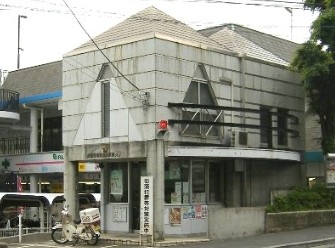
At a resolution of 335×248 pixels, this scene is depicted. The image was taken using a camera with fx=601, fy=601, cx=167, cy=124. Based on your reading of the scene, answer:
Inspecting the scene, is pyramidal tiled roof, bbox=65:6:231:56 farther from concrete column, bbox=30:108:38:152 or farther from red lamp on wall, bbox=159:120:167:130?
concrete column, bbox=30:108:38:152

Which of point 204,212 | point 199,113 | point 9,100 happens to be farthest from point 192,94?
point 9,100

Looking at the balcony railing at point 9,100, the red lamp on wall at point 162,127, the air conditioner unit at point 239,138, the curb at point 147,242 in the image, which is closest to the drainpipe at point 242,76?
the air conditioner unit at point 239,138

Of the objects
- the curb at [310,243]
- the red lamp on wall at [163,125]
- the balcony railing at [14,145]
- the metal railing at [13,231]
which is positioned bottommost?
the curb at [310,243]

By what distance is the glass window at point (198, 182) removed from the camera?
20.4 meters

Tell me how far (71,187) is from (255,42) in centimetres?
1035

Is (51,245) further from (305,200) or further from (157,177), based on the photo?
(305,200)

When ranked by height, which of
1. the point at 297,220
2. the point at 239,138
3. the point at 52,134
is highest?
the point at 52,134

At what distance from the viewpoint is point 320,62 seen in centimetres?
2342

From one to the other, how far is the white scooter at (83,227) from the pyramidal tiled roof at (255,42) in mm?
8432

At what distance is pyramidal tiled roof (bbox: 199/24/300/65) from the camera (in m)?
23.9

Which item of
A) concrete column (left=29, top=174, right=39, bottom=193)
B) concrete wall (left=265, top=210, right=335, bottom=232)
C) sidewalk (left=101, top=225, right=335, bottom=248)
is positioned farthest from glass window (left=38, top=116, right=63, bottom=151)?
concrete wall (left=265, top=210, right=335, bottom=232)

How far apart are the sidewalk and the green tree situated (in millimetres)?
6110

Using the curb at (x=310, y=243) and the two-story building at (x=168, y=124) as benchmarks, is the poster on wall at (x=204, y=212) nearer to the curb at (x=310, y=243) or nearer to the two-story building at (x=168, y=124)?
the two-story building at (x=168, y=124)

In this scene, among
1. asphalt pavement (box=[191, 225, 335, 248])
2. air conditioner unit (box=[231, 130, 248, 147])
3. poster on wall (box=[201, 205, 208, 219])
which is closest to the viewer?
asphalt pavement (box=[191, 225, 335, 248])
